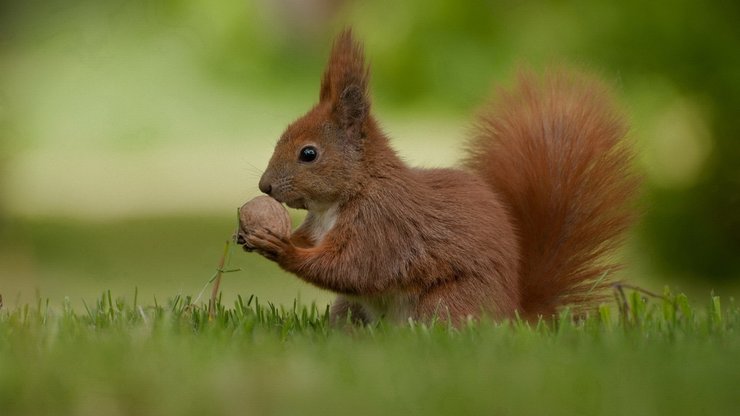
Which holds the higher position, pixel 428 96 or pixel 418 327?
pixel 428 96

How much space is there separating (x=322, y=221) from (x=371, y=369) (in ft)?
3.32

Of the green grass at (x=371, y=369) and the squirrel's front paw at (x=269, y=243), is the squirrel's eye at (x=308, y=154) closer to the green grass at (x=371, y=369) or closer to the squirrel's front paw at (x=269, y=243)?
the squirrel's front paw at (x=269, y=243)

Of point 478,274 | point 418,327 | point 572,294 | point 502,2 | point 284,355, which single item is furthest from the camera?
point 502,2

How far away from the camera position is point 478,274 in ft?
10.8

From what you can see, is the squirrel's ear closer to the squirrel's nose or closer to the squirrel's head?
the squirrel's head

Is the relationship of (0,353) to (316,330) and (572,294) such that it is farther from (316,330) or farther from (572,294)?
(572,294)

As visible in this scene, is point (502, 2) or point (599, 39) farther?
point (502, 2)

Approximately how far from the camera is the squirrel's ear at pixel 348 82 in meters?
3.35

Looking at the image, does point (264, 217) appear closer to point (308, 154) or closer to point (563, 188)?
point (308, 154)

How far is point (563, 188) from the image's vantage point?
11.9ft

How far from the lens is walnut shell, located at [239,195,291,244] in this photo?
325 cm

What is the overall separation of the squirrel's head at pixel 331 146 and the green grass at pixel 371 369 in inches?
16.5

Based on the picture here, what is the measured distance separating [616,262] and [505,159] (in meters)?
0.47

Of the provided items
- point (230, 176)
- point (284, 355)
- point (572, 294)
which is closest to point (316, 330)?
point (284, 355)
